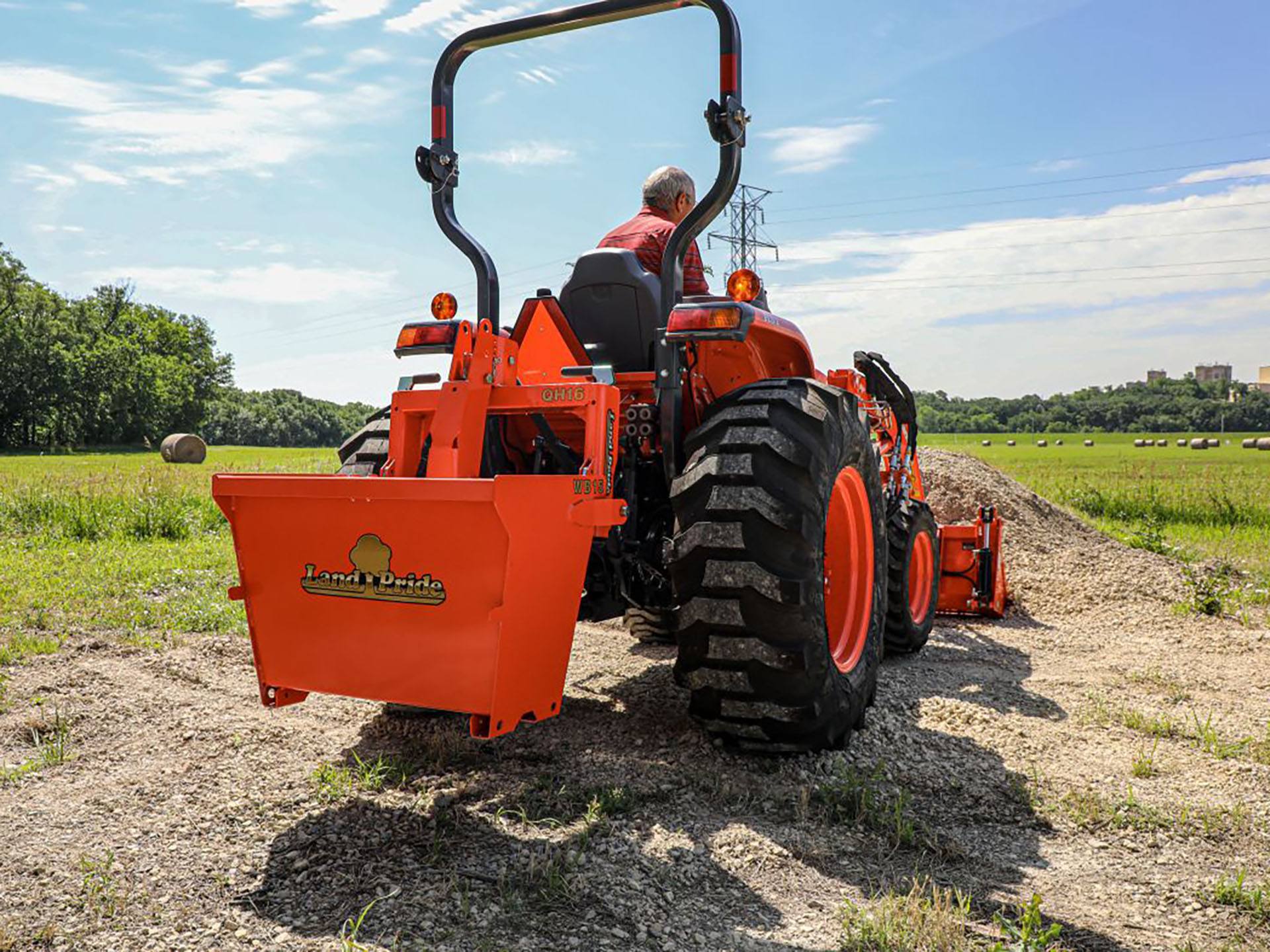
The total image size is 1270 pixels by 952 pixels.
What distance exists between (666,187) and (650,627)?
2589 millimetres

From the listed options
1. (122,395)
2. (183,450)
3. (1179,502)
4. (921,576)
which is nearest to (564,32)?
(921,576)

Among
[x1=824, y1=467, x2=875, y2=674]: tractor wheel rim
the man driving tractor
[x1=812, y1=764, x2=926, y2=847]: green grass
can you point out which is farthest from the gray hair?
[x1=812, y1=764, x2=926, y2=847]: green grass

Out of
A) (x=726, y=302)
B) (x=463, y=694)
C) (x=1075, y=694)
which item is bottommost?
(x=1075, y=694)

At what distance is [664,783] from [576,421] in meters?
1.49

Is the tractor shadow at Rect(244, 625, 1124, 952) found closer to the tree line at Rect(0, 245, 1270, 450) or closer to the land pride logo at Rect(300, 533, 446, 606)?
the land pride logo at Rect(300, 533, 446, 606)

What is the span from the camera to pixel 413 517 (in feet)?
9.55

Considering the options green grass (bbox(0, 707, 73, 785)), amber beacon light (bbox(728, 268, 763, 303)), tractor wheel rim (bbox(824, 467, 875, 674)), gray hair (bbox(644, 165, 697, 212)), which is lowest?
green grass (bbox(0, 707, 73, 785))

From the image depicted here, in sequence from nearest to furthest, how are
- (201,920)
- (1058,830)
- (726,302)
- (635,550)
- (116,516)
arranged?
(201,920), (1058,830), (726,302), (635,550), (116,516)

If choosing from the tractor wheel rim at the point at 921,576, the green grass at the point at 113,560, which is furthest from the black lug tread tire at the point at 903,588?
the green grass at the point at 113,560

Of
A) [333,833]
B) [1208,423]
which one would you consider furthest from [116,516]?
[1208,423]

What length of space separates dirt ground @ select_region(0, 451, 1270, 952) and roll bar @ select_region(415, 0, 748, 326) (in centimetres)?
172

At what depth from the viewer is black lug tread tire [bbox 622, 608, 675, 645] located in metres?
5.59

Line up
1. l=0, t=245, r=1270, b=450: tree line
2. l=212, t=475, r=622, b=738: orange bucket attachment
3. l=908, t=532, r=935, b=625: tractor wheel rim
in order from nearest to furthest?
l=212, t=475, r=622, b=738: orange bucket attachment < l=908, t=532, r=935, b=625: tractor wheel rim < l=0, t=245, r=1270, b=450: tree line

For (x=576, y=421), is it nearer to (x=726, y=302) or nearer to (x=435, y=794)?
(x=726, y=302)
